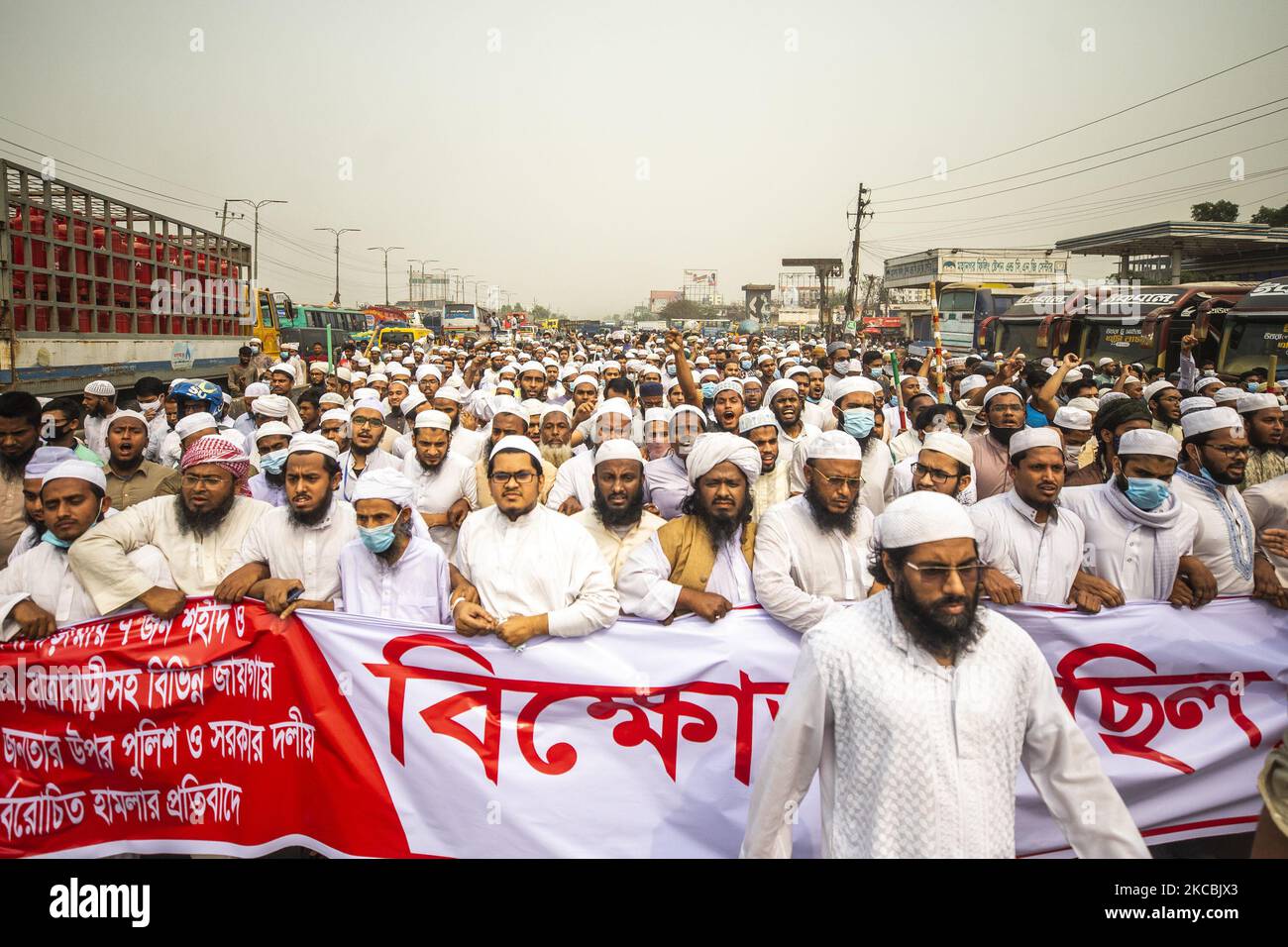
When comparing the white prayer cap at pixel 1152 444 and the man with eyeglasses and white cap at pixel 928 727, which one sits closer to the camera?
the man with eyeglasses and white cap at pixel 928 727

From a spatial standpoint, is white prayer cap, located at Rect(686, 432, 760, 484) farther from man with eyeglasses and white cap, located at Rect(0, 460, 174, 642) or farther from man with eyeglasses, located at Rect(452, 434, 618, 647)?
man with eyeglasses and white cap, located at Rect(0, 460, 174, 642)

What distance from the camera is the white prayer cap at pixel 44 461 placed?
379cm

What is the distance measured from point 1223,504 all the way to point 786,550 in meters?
2.10

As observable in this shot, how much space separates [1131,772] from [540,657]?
7.50 feet

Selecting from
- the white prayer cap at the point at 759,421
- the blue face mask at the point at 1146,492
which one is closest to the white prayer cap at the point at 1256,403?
the blue face mask at the point at 1146,492

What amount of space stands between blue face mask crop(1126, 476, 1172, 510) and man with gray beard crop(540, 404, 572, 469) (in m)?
3.74

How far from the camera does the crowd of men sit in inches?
79.0

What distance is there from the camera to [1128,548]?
343 centimetres

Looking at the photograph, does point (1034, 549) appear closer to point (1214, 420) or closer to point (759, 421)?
point (1214, 420)

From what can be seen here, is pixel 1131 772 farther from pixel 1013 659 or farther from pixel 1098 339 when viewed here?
pixel 1098 339

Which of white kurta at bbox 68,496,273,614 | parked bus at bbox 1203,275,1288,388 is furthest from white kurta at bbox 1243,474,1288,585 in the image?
parked bus at bbox 1203,275,1288,388

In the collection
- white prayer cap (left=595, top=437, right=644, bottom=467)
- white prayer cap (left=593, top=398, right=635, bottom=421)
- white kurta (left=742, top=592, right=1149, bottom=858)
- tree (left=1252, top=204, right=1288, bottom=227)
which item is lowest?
white kurta (left=742, top=592, right=1149, bottom=858)

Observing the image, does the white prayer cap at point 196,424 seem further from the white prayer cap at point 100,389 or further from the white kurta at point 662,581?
the white kurta at point 662,581
